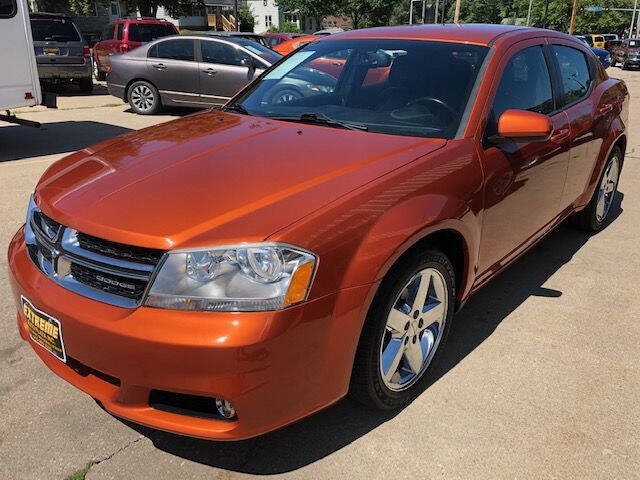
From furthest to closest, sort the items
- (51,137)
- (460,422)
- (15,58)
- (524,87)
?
1. (51,137)
2. (15,58)
3. (524,87)
4. (460,422)

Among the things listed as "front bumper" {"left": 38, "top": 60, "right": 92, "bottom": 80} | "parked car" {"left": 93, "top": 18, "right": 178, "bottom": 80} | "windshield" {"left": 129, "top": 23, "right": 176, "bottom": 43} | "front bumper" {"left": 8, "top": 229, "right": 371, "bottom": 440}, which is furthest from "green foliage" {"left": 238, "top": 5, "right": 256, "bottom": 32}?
"front bumper" {"left": 8, "top": 229, "right": 371, "bottom": 440}

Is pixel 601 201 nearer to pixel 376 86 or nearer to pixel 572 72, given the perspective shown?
pixel 572 72

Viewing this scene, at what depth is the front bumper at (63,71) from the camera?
519 inches

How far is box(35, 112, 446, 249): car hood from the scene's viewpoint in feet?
6.71

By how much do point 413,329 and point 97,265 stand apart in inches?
54.3

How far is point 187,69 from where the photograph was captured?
10.9 metres

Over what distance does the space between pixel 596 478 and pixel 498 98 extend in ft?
6.20

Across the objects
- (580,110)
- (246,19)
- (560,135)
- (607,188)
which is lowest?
(607,188)

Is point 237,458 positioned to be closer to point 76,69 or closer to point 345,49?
point 345,49

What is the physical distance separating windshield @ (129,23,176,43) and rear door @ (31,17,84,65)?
233cm

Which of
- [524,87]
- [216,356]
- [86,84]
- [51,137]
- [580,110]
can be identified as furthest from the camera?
[86,84]

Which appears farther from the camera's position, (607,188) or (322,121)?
(607,188)

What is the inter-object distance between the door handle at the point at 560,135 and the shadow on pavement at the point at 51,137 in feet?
21.9

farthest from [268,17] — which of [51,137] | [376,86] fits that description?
[376,86]
